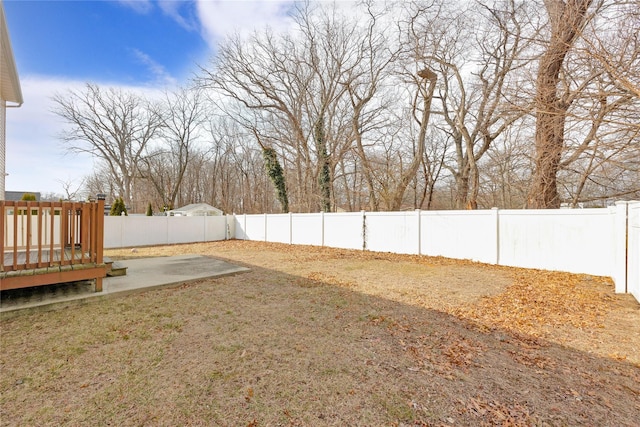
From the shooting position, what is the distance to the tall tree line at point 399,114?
18.1ft

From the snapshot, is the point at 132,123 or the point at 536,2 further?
the point at 132,123

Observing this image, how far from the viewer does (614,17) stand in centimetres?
491

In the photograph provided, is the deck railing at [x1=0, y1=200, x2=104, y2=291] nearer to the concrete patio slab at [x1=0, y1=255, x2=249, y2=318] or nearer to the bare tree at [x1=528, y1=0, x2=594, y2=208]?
the concrete patio slab at [x1=0, y1=255, x2=249, y2=318]

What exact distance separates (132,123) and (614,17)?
28.5 meters

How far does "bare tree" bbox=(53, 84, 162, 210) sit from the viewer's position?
21.7m

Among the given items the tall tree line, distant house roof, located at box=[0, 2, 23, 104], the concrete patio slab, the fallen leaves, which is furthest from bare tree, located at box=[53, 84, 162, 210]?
the fallen leaves

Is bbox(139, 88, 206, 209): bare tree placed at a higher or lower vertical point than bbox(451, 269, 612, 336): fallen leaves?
higher

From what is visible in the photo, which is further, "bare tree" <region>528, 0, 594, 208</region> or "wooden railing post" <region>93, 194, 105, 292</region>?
"bare tree" <region>528, 0, 594, 208</region>

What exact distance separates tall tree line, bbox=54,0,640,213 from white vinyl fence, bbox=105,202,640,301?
53.7 inches

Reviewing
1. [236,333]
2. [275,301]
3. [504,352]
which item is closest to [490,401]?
[504,352]

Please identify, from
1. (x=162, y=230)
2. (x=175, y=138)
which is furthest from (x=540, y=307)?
(x=175, y=138)

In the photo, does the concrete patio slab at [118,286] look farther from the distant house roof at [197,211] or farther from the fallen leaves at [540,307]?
the distant house roof at [197,211]

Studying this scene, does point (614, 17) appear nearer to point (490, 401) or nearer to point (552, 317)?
point (552, 317)

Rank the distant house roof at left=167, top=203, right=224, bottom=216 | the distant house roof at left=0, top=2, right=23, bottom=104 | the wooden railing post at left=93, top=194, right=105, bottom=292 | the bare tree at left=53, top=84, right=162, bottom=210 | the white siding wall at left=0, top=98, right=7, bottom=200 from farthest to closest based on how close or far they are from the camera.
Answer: the bare tree at left=53, top=84, right=162, bottom=210, the distant house roof at left=167, top=203, right=224, bottom=216, the white siding wall at left=0, top=98, right=7, bottom=200, the distant house roof at left=0, top=2, right=23, bottom=104, the wooden railing post at left=93, top=194, right=105, bottom=292
